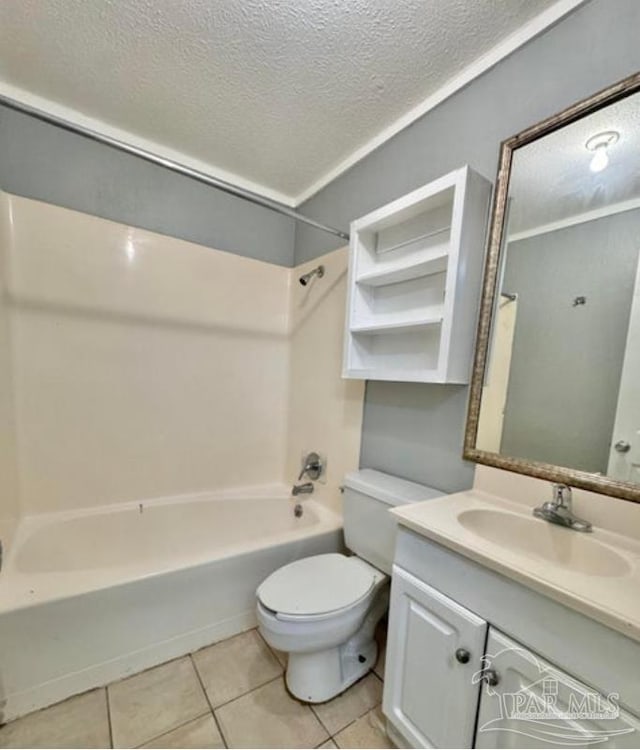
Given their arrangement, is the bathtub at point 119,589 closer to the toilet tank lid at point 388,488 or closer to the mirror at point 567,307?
the toilet tank lid at point 388,488

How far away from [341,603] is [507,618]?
0.62 metres

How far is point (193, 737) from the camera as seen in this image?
1152 mm

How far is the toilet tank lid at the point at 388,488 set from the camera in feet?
4.46

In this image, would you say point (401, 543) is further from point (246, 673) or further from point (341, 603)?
point (246, 673)

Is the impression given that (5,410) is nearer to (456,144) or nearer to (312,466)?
(312,466)

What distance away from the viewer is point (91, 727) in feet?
3.85

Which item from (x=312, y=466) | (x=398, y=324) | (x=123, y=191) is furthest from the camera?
(x=312, y=466)

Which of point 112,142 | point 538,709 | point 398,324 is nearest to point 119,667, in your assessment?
point 538,709

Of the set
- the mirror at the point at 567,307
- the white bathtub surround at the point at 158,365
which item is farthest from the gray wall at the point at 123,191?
the mirror at the point at 567,307

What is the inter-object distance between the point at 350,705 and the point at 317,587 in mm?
465

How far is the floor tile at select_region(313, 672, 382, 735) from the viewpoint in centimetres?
123

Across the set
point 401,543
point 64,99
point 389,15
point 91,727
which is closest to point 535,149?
point 389,15

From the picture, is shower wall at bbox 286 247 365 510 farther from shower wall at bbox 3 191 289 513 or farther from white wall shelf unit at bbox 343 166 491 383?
Result: white wall shelf unit at bbox 343 166 491 383

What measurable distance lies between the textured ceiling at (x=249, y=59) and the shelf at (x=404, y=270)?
2.40 feet
